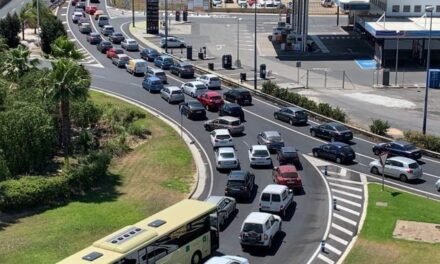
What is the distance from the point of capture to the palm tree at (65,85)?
52125 millimetres

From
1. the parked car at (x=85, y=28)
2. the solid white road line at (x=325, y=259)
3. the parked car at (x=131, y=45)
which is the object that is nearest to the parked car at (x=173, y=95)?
the parked car at (x=131, y=45)

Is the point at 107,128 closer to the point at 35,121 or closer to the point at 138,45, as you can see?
the point at 35,121

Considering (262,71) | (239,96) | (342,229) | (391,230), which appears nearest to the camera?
(391,230)

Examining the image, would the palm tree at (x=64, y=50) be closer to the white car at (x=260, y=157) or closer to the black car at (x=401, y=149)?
the white car at (x=260, y=157)

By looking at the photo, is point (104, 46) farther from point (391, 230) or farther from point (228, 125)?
point (391, 230)

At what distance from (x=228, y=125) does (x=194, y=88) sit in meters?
13.2

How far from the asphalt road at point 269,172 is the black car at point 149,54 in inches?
193

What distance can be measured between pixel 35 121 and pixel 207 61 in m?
45.1

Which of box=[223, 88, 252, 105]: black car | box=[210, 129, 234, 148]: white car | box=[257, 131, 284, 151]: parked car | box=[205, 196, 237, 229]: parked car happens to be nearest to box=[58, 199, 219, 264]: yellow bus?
box=[205, 196, 237, 229]: parked car

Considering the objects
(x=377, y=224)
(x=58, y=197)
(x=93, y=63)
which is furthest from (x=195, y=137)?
(x=93, y=63)

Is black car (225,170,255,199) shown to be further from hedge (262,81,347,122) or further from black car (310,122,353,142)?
hedge (262,81,347,122)

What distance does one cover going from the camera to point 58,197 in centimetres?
4681

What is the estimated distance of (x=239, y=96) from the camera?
7175cm

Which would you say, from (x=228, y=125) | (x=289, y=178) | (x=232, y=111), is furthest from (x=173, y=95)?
(x=289, y=178)
